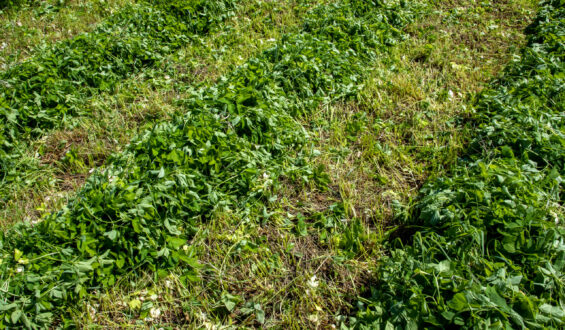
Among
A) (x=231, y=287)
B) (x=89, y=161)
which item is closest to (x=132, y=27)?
(x=89, y=161)

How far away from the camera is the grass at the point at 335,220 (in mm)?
2977

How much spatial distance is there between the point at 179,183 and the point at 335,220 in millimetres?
Answer: 1407

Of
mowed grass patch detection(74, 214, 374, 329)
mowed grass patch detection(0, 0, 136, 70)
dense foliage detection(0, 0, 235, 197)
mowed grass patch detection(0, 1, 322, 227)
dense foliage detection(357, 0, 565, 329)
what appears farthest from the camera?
mowed grass patch detection(0, 0, 136, 70)

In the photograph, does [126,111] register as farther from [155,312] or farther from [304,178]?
[155,312]

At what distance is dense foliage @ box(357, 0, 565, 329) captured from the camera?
93.4 inches

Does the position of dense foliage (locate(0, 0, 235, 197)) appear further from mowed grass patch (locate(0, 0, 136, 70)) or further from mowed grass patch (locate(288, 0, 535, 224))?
mowed grass patch (locate(288, 0, 535, 224))

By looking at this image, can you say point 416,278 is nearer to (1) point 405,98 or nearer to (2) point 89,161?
(1) point 405,98

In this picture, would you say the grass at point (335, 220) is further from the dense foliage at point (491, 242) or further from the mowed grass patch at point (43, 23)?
the mowed grass patch at point (43, 23)

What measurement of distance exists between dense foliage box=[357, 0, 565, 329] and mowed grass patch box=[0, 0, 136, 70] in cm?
568

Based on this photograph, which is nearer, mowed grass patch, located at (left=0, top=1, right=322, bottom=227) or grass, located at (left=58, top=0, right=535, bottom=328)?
grass, located at (left=58, top=0, right=535, bottom=328)

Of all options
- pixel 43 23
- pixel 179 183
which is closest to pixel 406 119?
pixel 179 183

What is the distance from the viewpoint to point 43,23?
6.71 m

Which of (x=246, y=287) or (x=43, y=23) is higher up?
(x=43, y=23)

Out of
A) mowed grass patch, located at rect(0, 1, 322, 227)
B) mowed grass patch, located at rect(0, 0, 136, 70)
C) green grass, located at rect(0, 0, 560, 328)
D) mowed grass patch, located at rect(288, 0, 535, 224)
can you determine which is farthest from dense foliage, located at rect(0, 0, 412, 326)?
mowed grass patch, located at rect(0, 0, 136, 70)
